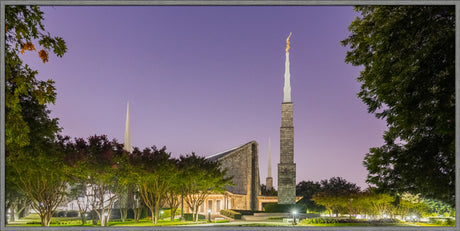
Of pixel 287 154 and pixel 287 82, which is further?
pixel 287 82

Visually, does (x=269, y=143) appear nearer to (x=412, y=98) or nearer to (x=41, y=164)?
(x=41, y=164)

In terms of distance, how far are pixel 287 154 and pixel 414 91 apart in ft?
108

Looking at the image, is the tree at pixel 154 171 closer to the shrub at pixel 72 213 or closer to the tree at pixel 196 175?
the tree at pixel 196 175

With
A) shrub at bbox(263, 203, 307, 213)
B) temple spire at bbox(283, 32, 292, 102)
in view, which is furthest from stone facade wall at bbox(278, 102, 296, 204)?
shrub at bbox(263, 203, 307, 213)

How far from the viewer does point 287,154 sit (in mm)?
42688

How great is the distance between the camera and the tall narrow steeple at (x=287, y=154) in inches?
1634

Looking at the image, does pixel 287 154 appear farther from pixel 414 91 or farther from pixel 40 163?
pixel 414 91

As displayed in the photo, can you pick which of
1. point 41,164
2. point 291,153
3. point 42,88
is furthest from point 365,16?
point 291,153

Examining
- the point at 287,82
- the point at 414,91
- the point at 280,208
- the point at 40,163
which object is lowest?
the point at 280,208

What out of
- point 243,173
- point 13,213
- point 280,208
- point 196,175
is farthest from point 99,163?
point 243,173

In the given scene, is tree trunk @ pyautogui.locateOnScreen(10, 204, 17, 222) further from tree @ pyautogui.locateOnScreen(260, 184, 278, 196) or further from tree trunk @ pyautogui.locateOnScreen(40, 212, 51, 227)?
tree @ pyautogui.locateOnScreen(260, 184, 278, 196)

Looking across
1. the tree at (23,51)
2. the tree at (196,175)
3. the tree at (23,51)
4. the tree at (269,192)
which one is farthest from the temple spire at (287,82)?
the tree at (23,51)

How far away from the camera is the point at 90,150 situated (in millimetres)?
20547

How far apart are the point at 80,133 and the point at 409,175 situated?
15654 mm
